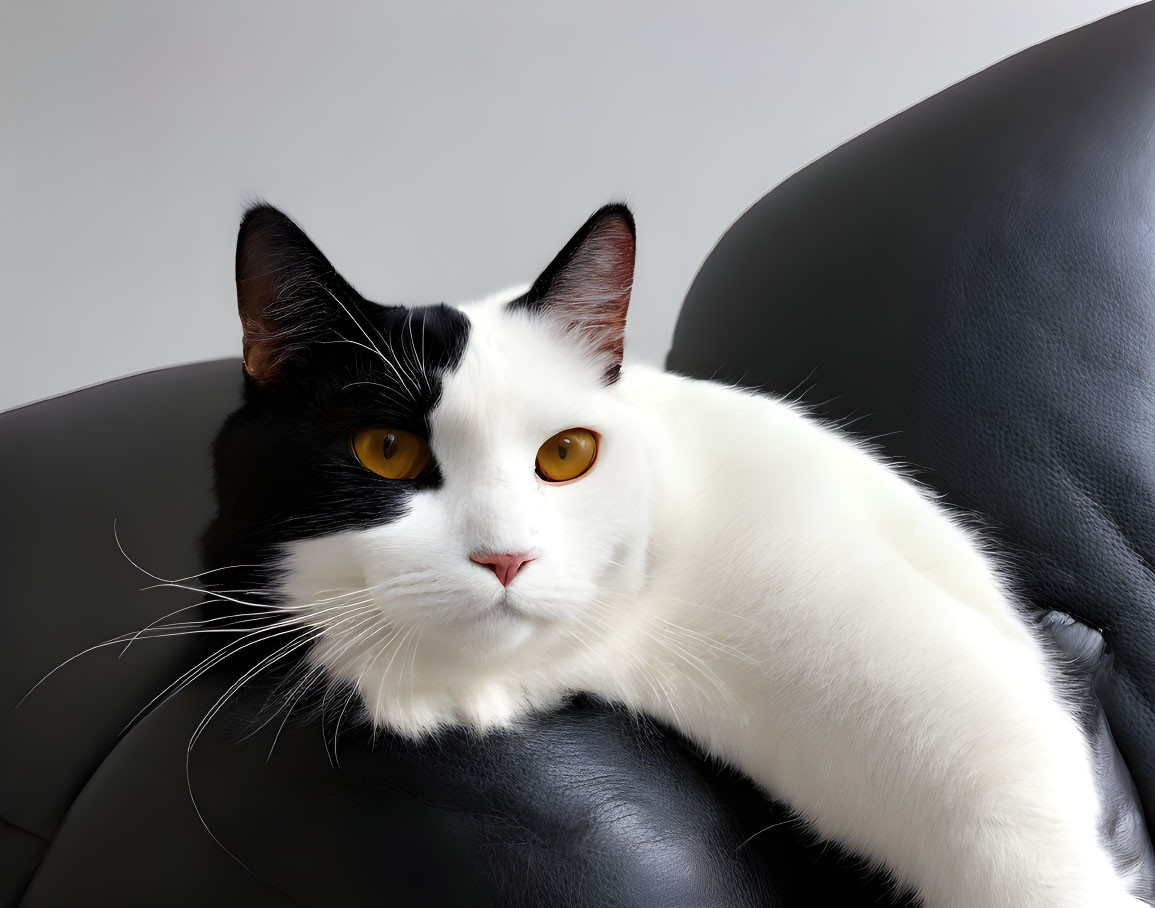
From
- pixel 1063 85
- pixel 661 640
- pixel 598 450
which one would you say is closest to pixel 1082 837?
pixel 661 640

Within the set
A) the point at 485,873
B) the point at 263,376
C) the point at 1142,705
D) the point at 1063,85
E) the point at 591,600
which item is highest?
the point at 1063,85

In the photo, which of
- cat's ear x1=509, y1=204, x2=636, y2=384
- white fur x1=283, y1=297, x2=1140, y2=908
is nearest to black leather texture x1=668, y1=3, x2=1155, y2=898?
white fur x1=283, y1=297, x2=1140, y2=908

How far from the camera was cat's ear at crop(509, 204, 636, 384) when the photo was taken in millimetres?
652

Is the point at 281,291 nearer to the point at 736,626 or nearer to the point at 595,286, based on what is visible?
the point at 595,286

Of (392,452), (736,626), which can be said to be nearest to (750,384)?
(736,626)

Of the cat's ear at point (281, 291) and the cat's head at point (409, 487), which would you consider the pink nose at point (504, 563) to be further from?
the cat's ear at point (281, 291)

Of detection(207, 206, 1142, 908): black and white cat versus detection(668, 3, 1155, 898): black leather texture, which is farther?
detection(668, 3, 1155, 898): black leather texture

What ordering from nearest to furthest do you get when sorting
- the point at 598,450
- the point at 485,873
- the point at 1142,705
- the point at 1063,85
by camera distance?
the point at 485,873
the point at 598,450
the point at 1142,705
the point at 1063,85

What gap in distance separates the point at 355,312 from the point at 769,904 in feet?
1.61

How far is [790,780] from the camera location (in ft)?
2.09

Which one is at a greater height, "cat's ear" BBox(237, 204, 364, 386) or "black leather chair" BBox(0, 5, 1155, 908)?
"cat's ear" BBox(237, 204, 364, 386)

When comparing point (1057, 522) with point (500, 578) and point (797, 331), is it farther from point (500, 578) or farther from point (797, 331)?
point (500, 578)

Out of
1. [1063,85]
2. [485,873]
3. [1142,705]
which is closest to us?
[485,873]

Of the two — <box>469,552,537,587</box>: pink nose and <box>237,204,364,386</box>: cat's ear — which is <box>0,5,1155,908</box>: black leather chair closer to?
<box>469,552,537,587</box>: pink nose
